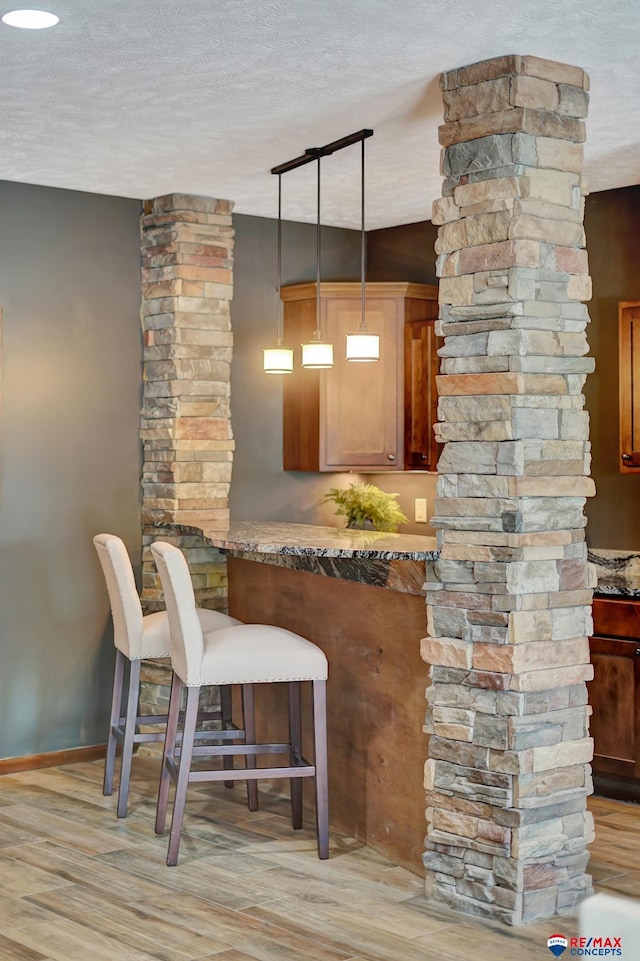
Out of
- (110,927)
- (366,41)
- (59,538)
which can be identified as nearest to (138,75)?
Answer: (366,41)

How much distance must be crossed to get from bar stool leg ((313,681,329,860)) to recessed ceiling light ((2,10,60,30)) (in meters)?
2.22

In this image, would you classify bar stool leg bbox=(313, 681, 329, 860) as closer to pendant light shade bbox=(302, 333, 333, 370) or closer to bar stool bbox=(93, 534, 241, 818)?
bar stool bbox=(93, 534, 241, 818)

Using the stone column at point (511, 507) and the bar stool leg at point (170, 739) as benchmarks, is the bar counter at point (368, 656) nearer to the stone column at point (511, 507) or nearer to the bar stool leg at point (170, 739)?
the stone column at point (511, 507)

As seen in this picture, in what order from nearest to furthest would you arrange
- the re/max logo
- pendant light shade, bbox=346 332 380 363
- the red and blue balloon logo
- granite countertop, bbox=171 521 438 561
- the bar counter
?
the re/max logo
the red and blue balloon logo
granite countertop, bbox=171 521 438 561
the bar counter
pendant light shade, bbox=346 332 380 363

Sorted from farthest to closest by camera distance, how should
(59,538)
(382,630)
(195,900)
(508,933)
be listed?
(59,538) → (382,630) → (195,900) → (508,933)

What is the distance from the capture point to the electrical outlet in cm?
613

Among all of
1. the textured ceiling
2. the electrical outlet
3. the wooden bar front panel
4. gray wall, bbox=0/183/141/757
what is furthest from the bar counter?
the electrical outlet

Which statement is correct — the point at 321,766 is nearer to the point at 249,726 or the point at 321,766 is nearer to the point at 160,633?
the point at 249,726

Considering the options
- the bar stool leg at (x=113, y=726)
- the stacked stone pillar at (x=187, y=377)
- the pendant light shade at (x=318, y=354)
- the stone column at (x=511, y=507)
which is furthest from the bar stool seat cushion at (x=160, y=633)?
the stone column at (x=511, y=507)

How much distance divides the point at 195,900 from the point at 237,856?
0.41 metres

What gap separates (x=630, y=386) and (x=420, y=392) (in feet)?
4.28

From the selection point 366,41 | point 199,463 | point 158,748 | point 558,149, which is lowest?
point 158,748

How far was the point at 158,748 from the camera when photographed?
17.3ft

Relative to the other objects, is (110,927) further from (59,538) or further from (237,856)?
(59,538)
